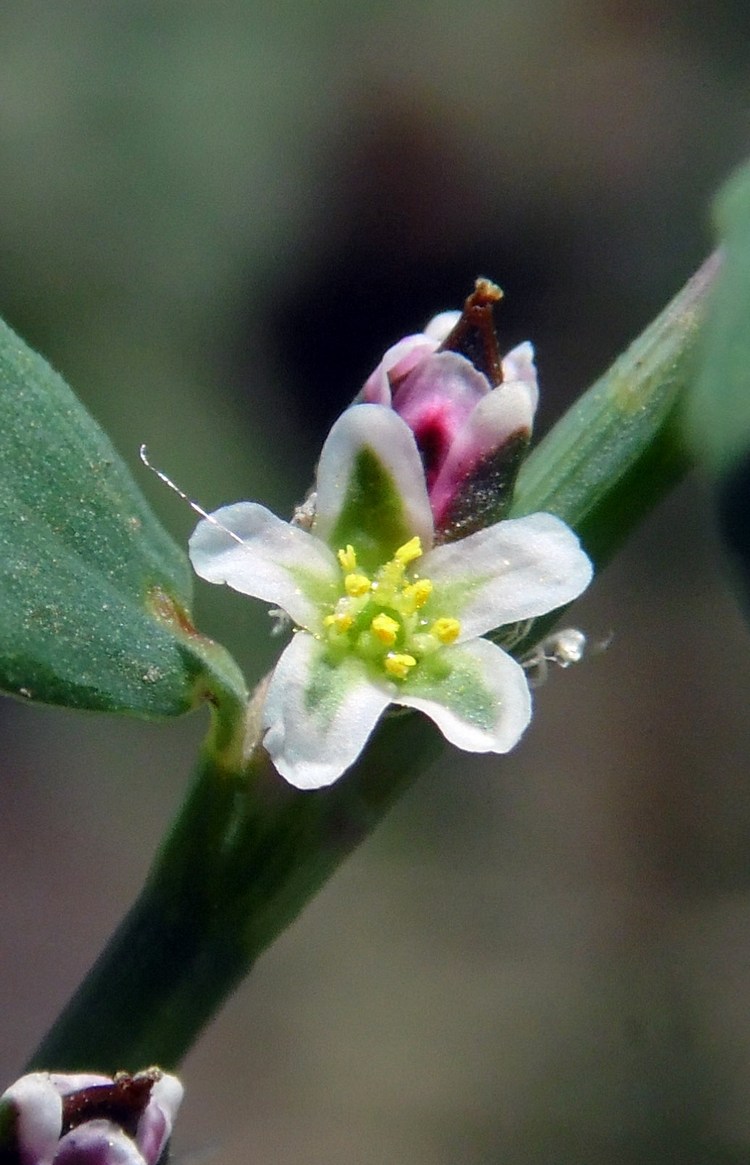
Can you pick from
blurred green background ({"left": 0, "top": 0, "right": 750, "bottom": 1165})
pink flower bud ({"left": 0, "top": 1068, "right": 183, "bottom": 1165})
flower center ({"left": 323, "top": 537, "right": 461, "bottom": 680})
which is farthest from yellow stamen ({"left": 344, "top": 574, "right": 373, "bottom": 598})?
blurred green background ({"left": 0, "top": 0, "right": 750, "bottom": 1165})

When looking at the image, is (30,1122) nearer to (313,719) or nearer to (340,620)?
(313,719)

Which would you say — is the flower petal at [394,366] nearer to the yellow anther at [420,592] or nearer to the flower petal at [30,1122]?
the yellow anther at [420,592]

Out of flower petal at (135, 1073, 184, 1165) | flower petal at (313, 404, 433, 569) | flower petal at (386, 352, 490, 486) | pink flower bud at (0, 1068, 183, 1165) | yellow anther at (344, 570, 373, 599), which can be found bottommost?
flower petal at (135, 1073, 184, 1165)

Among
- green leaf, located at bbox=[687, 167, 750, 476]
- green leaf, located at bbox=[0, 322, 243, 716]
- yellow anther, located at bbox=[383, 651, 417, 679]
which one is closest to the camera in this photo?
green leaf, located at bbox=[687, 167, 750, 476]

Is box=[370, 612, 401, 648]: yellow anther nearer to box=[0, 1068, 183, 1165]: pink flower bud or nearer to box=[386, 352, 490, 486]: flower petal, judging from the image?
box=[386, 352, 490, 486]: flower petal

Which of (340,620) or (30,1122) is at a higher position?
(340,620)

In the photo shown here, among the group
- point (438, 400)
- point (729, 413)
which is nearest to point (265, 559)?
point (438, 400)

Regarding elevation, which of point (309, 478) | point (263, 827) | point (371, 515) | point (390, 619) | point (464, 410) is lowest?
point (309, 478)
